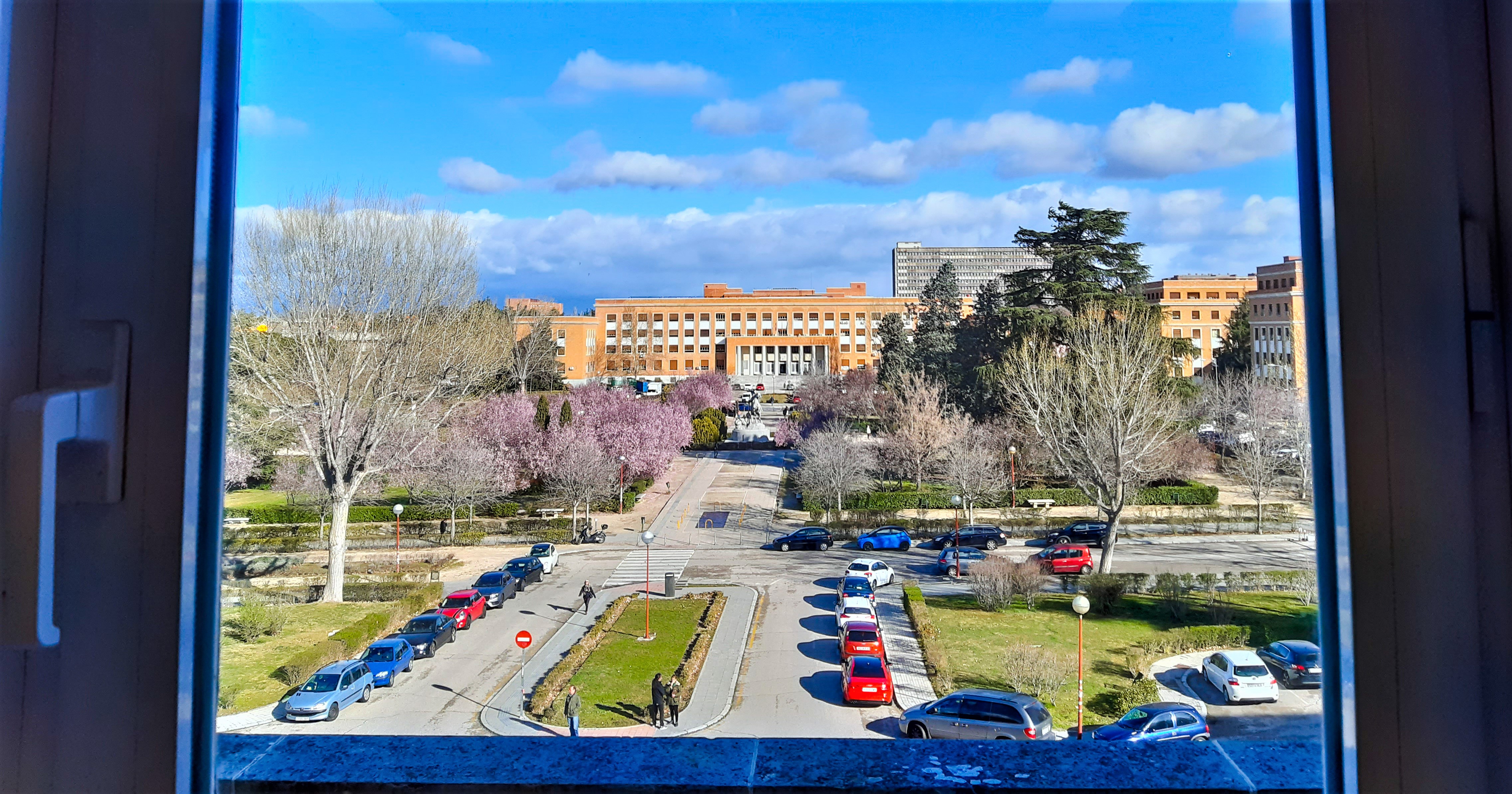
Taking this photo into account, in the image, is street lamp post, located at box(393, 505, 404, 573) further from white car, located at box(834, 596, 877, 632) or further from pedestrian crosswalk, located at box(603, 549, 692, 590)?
white car, located at box(834, 596, 877, 632)

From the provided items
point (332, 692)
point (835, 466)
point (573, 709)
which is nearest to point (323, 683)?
point (332, 692)

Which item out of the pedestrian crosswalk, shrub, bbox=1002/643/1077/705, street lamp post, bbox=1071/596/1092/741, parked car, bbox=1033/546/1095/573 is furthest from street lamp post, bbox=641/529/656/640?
parked car, bbox=1033/546/1095/573

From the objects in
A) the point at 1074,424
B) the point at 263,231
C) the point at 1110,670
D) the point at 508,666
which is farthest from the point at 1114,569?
the point at 263,231

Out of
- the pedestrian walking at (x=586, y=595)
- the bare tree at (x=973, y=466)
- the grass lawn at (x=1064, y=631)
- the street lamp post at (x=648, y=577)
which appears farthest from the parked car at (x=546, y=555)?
the bare tree at (x=973, y=466)

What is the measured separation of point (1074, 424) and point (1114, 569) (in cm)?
50

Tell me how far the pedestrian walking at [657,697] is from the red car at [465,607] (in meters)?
0.51

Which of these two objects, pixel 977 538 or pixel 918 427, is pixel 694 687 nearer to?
pixel 977 538

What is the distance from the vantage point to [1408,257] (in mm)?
348

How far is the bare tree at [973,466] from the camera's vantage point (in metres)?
3.52

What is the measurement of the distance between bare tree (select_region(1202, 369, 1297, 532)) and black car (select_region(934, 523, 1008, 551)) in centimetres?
167

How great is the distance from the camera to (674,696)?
1.15 meters

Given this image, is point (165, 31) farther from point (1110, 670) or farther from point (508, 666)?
point (1110, 670)

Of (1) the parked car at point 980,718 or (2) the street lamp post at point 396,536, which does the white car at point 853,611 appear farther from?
(2) the street lamp post at point 396,536

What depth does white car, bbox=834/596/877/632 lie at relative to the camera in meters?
1.85
